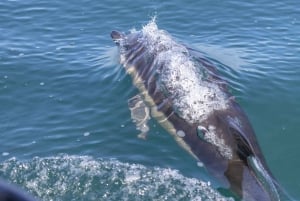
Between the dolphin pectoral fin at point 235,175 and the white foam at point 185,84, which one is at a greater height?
the white foam at point 185,84

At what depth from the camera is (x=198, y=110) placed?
32.3 ft

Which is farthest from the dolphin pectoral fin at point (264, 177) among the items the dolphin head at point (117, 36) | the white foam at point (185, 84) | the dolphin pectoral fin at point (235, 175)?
the dolphin head at point (117, 36)

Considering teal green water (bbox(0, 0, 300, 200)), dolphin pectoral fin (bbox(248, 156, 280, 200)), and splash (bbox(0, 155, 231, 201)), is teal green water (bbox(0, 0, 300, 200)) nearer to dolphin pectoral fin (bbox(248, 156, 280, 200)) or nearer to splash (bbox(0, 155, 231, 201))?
splash (bbox(0, 155, 231, 201))

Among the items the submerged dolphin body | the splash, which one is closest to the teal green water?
the splash

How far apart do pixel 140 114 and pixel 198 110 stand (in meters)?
1.36

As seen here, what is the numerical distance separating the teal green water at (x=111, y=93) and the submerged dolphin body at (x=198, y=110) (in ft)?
0.99

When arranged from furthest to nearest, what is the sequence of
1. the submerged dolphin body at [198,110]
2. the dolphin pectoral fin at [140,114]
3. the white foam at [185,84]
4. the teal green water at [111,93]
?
1. the dolphin pectoral fin at [140,114]
2. the white foam at [185,84]
3. the teal green water at [111,93]
4. the submerged dolphin body at [198,110]

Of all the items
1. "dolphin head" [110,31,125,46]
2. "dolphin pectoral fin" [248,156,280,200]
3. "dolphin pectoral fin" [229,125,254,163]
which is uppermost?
"dolphin head" [110,31,125,46]

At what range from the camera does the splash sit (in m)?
7.77

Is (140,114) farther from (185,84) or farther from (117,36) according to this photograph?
(117,36)

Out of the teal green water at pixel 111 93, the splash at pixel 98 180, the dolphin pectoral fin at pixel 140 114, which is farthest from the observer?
the dolphin pectoral fin at pixel 140 114

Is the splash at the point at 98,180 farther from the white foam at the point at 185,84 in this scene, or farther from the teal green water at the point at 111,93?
the white foam at the point at 185,84

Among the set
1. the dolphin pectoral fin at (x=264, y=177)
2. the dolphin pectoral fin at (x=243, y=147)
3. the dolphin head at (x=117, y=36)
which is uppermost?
the dolphin head at (x=117, y=36)

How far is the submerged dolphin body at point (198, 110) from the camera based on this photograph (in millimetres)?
8133
